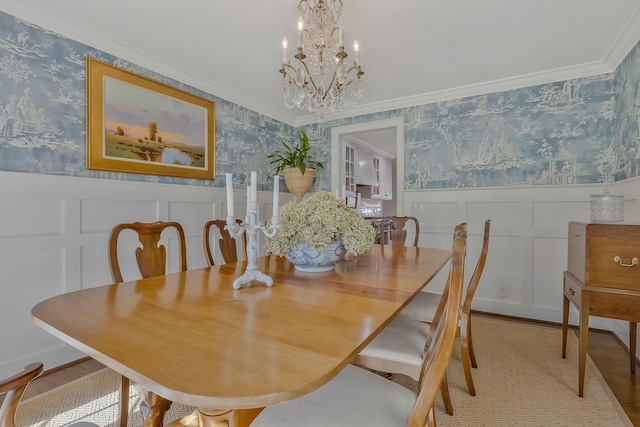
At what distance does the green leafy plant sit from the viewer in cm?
379

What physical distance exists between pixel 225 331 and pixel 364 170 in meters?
5.43

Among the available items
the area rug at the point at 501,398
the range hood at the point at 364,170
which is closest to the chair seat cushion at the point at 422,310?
the area rug at the point at 501,398

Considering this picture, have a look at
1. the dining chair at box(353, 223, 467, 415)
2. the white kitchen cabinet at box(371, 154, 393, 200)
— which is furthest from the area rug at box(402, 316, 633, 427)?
the white kitchen cabinet at box(371, 154, 393, 200)

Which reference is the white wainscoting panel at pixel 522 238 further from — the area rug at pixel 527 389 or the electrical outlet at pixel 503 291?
the area rug at pixel 527 389

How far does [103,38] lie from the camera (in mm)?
2312

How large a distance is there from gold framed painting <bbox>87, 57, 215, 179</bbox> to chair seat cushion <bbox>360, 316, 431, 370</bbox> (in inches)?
92.8

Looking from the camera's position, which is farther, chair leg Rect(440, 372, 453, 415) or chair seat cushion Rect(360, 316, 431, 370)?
chair leg Rect(440, 372, 453, 415)

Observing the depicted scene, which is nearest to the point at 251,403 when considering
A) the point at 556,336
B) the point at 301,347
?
the point at 301,347

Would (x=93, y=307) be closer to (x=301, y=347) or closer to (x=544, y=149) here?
Result: (x=301, y=347)

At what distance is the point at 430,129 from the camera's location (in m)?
3.47

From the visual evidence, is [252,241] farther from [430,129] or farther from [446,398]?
[430,129]

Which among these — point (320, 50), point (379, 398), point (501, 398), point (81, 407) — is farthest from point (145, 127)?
point (501, 398)

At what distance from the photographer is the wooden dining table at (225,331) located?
53cm

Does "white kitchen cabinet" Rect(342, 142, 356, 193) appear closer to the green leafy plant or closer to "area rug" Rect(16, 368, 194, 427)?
the green leafy plant
